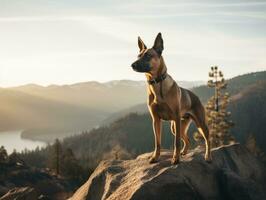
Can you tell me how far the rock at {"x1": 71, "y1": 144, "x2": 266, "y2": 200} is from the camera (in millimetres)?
11625

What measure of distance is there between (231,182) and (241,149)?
3530mm

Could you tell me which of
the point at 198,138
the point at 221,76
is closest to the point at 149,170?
the point at 198,138

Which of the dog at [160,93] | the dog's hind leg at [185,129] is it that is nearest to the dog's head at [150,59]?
the dog at [160,93]

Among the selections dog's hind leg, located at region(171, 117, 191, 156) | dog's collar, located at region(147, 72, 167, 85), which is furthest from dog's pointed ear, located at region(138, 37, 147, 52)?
dog's hind leg, located at region(171, 117, 191, 156)

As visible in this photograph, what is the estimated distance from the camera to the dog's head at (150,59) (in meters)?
10.5

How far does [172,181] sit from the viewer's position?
11.7 m

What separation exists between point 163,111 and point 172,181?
6.96ft

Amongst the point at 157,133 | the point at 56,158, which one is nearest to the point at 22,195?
the point at 157,133

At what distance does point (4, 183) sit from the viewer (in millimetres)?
51969

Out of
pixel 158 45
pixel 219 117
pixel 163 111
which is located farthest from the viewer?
pixel 219 117

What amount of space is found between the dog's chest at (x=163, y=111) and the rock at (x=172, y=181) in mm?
1620

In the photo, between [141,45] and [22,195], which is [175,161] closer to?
[141,45]

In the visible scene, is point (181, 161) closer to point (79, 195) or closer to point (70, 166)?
point (79, 195)

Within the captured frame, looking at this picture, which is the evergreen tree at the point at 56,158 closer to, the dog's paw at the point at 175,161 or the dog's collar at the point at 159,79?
the dog's paw at the point at 175,161
